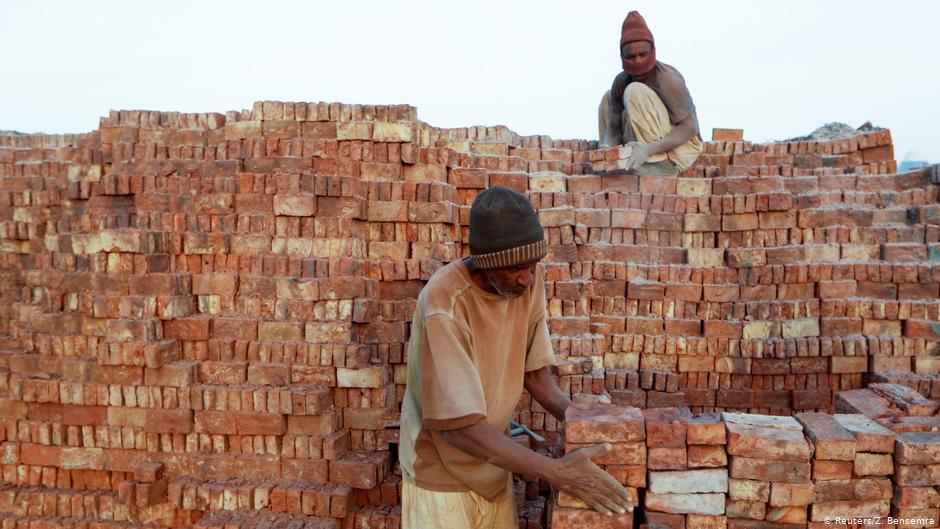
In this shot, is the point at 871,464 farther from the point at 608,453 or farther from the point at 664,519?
the point at 608,453

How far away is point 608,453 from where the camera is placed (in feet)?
8.98

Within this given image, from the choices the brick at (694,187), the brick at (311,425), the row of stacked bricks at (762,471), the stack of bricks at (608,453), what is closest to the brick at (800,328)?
the brick at (694,187)

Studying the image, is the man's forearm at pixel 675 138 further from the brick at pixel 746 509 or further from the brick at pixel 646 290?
the brick at pixel 746 509

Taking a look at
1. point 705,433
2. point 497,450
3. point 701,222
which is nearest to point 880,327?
point 701,222

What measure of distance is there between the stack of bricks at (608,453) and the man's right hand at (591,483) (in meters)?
0.09

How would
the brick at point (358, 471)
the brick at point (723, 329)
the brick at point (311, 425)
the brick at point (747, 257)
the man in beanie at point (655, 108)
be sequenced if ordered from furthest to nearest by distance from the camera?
the man in beanie at point (655, 108) → the brick at point (747, 257) → the brick at point (723, 329) → the brick at point (311, 425) → the brick at point (358, 471)

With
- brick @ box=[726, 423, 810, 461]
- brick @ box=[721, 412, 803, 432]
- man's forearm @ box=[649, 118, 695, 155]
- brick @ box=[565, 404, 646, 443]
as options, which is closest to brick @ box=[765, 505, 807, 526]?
brick @ box=[726, 423, 810, 461]

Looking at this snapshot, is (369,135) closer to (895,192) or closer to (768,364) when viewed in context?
(768,364)

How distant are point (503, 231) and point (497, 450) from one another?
93cm

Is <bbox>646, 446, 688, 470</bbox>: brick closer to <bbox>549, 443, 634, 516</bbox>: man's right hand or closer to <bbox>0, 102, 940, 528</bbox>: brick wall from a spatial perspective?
<bbox>549, 443, 634, 516</bbox>: man's right hand

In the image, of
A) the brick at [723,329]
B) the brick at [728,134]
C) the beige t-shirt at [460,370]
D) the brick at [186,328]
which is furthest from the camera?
the brick at [728,134]

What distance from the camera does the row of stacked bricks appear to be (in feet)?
9.19

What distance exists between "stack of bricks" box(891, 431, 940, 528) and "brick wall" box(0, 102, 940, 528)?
1.99 m

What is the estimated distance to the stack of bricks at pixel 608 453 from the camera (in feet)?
8.86
